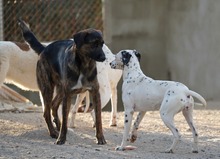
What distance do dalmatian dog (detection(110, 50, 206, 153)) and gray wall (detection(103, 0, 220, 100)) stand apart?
5793 millimetres

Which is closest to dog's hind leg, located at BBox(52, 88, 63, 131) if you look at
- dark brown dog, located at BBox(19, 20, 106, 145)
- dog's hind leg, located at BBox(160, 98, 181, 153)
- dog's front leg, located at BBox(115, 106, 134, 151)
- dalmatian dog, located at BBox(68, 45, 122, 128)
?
dark brown dog, located at BBox(19, 20, 106, 145)

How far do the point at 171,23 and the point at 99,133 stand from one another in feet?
20.3

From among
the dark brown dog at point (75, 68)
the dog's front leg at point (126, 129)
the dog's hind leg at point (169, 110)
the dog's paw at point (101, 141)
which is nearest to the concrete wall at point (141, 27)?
the dark brown dog at point (75, 68)

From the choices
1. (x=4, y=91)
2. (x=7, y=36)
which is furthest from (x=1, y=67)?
(x=7, y=36)

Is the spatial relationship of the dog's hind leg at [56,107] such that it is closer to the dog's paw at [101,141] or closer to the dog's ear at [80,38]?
the dog's paw at [101,141]

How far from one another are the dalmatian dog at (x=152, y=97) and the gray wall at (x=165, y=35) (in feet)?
19.0

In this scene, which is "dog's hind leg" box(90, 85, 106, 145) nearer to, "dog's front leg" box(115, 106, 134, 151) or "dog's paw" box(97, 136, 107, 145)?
"dog's paw" box(97, 136, 107, 145)

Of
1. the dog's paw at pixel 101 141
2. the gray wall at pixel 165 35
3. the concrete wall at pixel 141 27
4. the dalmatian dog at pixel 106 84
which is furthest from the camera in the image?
the concrete wall at pixel 141 27

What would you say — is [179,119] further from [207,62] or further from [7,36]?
[7,36]

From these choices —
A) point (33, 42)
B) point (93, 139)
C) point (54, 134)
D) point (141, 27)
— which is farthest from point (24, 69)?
point (141, 27)

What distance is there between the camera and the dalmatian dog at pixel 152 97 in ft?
26.7

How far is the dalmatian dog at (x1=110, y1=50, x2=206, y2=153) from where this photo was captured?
8.13 metres

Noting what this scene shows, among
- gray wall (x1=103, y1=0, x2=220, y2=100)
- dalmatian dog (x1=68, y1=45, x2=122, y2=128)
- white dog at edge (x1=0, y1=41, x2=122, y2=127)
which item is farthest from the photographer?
gray wall (x1=103, y1=0, x2=220, y2=100)

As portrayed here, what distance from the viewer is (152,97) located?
839 centimetres
